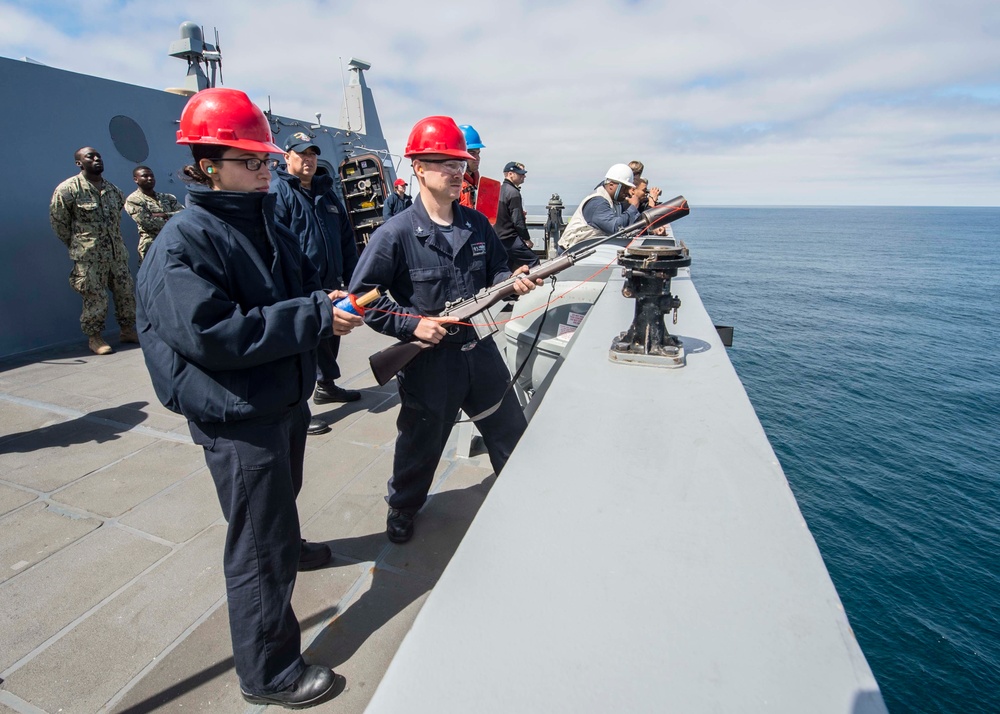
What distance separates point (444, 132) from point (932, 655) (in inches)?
286

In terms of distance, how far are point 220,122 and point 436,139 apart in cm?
100

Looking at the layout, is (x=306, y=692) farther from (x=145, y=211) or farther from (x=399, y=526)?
(x=145, y=211)

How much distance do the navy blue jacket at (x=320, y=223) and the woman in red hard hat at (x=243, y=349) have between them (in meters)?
1.86

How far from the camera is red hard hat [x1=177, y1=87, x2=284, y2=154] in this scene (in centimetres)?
158

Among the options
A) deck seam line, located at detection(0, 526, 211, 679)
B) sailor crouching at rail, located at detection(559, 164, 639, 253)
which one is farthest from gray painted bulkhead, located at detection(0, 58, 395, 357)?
sailor crouching at rail, located at detection(559, 164, 639, 253)

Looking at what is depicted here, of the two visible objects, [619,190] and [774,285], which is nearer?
[619,190]

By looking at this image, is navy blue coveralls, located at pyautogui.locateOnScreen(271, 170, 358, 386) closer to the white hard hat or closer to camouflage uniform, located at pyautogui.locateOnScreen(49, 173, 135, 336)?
the white hard hat

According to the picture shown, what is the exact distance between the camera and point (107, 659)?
1.99 meters

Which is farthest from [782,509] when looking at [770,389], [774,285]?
[774,285]

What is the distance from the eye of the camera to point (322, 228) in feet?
13.3

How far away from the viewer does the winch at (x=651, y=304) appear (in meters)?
2.00

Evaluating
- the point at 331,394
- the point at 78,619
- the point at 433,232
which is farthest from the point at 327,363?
the point at 78,619

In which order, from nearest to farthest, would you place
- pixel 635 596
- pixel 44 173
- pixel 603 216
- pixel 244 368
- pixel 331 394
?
pixel 635 596
pixel 244 368
pixel 331 394
pixel 603 216
pixel 44 173

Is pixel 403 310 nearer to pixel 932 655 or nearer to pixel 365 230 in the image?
pixel 932 655
